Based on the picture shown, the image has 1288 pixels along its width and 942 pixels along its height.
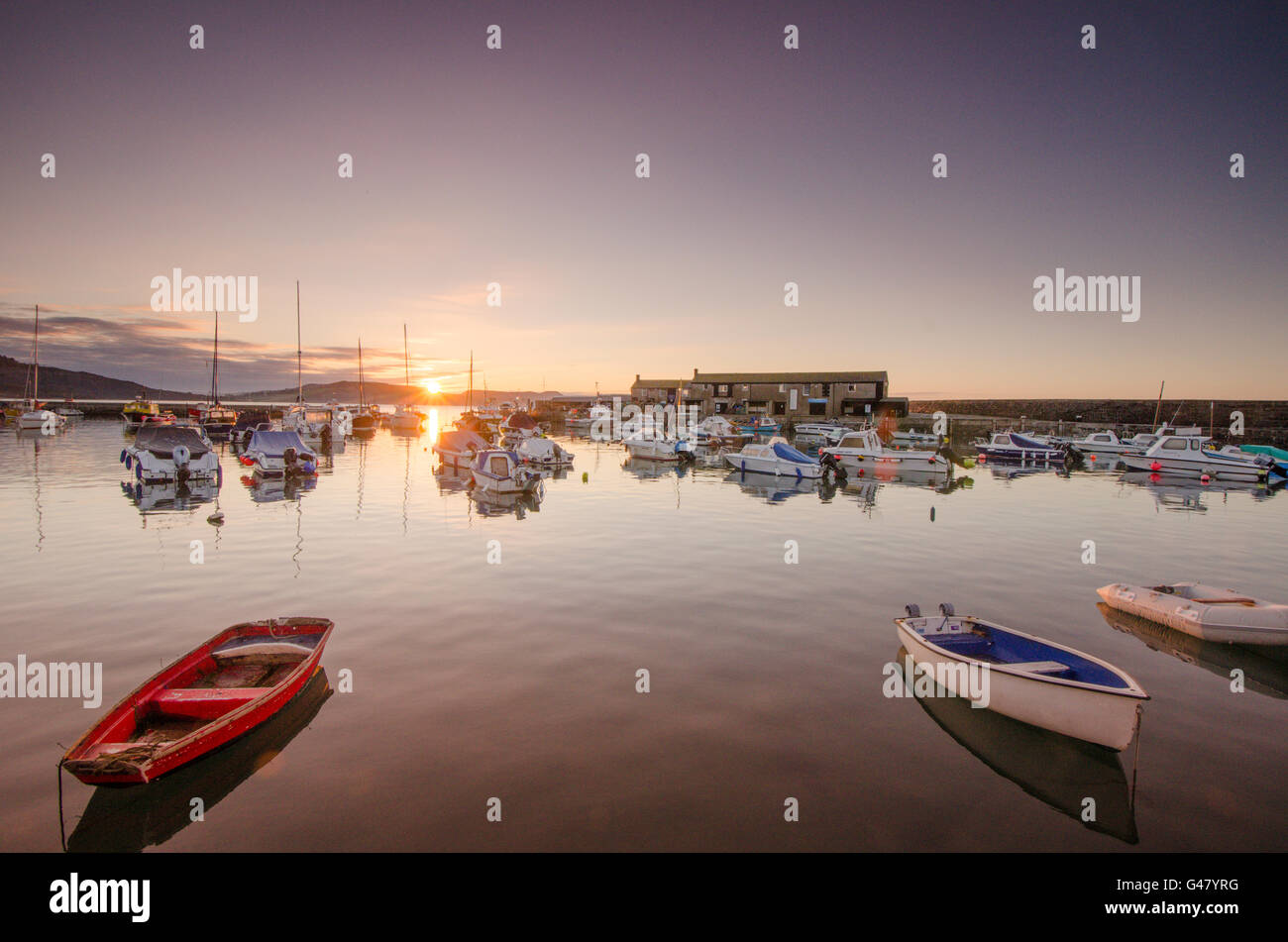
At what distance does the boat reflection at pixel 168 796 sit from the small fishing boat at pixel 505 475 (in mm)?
22466

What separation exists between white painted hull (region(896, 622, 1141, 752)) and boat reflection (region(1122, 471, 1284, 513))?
27992 millimetres

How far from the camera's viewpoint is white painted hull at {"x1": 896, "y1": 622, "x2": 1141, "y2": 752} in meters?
8.05

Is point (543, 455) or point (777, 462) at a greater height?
point (543, 455)

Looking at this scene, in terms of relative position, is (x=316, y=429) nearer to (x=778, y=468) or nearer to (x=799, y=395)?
(x=778, y=468)

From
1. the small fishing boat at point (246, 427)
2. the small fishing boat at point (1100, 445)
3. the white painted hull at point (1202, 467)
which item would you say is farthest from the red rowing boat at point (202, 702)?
the small fishing boat at point (1100, 445)

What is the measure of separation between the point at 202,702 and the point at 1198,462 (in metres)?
59.0

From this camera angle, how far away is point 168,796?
24.1 ft

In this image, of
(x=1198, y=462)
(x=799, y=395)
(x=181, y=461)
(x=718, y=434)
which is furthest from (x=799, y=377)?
(x=181, y=461)

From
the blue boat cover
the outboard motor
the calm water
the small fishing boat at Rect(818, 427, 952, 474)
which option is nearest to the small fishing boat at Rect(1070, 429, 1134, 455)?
the small fishing boat at Rect(818, 427, 952, 474)

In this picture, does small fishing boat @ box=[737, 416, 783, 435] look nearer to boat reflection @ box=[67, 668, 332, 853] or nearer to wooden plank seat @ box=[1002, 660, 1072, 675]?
wooden plank seat @ box=[1002, 660, 1072, 675]

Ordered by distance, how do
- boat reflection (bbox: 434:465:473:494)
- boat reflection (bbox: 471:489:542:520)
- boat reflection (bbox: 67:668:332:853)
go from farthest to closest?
boat reflection (bbox: 434:465:473:494) → boat reflection (bbox: 471:489:542:520) → boat reflection (bbox: 67:668:332:853)

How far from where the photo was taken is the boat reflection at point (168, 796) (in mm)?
6691
